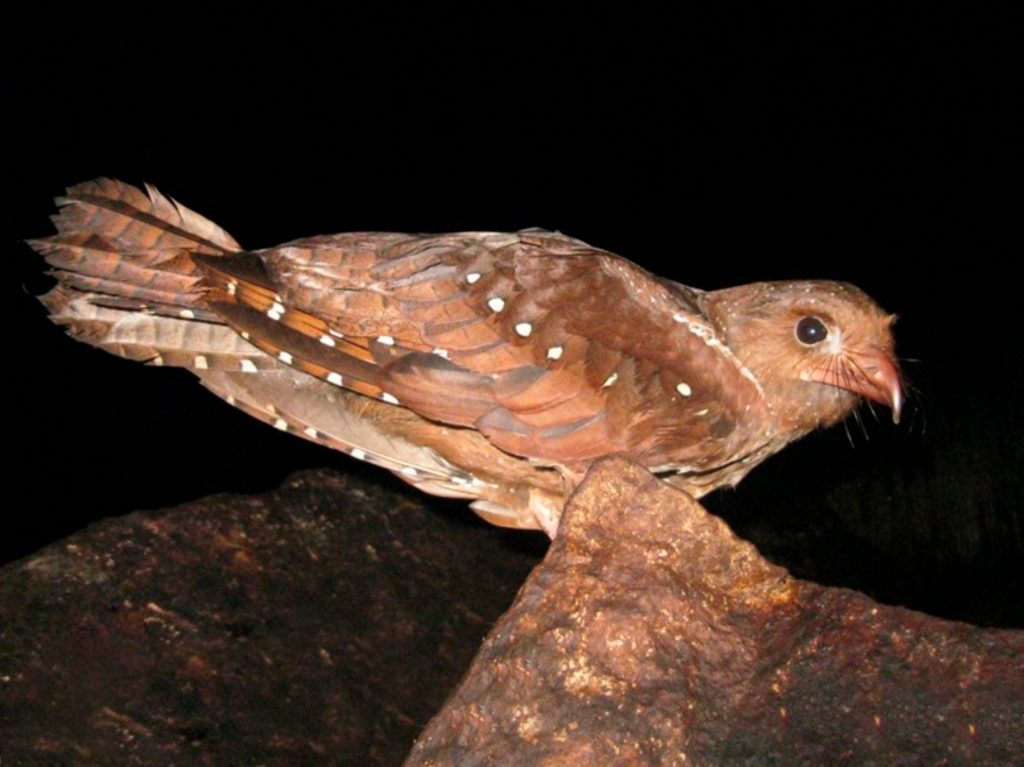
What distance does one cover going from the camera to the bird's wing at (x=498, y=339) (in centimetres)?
225

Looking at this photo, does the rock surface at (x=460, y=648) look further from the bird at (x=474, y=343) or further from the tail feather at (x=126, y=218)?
the tail feather at (x=126, y=218)

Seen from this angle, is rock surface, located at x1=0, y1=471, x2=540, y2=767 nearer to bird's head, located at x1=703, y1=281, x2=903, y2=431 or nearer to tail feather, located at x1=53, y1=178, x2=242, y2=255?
tail feather, located at x1=53, y1=178, x2=242, y2=255

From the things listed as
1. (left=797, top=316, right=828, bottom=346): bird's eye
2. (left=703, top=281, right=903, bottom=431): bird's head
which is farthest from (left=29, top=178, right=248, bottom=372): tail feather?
(left=797, top=316, right=828, bottom=346): bird's eye

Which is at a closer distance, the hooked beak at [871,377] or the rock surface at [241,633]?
the rock surface at [241,633]

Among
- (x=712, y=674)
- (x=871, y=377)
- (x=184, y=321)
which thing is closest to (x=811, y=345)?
(x=871, y=377)

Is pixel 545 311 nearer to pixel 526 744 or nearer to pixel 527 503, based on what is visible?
pixel 527 503

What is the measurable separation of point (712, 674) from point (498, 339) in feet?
2.91

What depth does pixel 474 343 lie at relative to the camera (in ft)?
7.40

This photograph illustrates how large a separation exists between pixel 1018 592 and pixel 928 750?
2019 millimetres

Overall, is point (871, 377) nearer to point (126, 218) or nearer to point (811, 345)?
point (811, 345)

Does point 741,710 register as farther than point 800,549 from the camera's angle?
No

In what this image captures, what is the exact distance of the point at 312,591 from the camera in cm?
262

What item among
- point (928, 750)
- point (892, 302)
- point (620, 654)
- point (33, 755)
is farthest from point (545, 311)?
point (892, 302)

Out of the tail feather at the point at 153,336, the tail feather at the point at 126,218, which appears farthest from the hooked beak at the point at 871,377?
the tail feather at the point at 126,218
